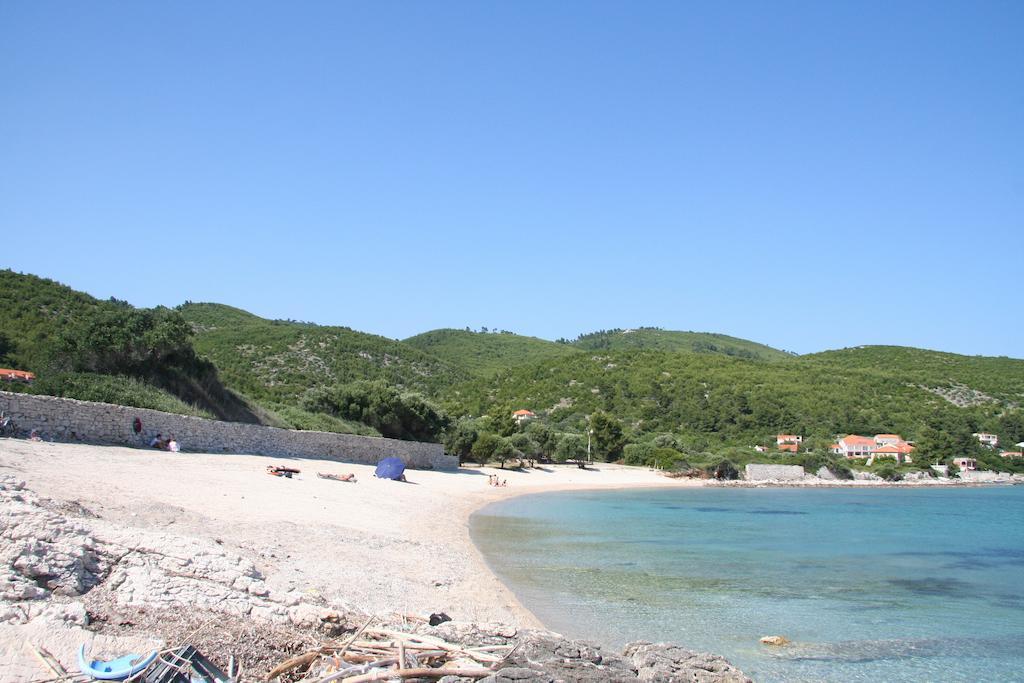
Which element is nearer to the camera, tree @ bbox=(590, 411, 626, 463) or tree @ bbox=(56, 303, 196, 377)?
tree @ bbox=(56, 303, 196, 377)

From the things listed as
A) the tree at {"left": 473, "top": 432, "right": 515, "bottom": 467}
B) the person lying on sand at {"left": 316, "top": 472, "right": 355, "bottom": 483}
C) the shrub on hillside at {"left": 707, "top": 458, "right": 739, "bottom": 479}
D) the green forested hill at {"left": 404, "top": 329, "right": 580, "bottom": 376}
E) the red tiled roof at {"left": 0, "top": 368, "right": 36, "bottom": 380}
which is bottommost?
the shrub on hillside at {"left": 707, "top": 458, "right": 739, "bottom": 479}

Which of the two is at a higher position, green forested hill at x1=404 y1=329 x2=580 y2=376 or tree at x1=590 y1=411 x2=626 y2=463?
green forested hill at x1=404 y1=329 x2=580 y2=376

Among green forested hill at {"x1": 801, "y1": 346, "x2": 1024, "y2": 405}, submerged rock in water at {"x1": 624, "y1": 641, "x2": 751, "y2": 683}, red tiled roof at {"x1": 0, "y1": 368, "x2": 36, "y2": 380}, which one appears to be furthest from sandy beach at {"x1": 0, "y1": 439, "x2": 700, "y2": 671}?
green forested hill at {"x1": 801, "y1": 346, "x2": 1024, "y2": 405}

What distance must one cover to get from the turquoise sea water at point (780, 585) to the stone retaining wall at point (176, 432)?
23.6ft

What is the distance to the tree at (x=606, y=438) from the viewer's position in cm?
6225

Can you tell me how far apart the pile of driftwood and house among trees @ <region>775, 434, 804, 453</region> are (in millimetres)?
69380

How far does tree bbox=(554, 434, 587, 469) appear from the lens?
2299 inches

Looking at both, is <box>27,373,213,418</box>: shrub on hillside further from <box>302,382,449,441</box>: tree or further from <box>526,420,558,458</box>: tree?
<box>526,420,558,458</box>: tree

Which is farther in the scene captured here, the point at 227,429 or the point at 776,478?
the point at 776,478

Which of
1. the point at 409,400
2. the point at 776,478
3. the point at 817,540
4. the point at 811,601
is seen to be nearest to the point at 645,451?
the point at 776,478

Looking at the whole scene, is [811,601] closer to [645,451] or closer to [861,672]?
[861,672]

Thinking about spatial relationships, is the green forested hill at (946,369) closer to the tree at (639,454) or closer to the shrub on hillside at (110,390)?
the tree at (639,454)

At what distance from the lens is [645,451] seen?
2499 inches

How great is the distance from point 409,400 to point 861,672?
117ft
